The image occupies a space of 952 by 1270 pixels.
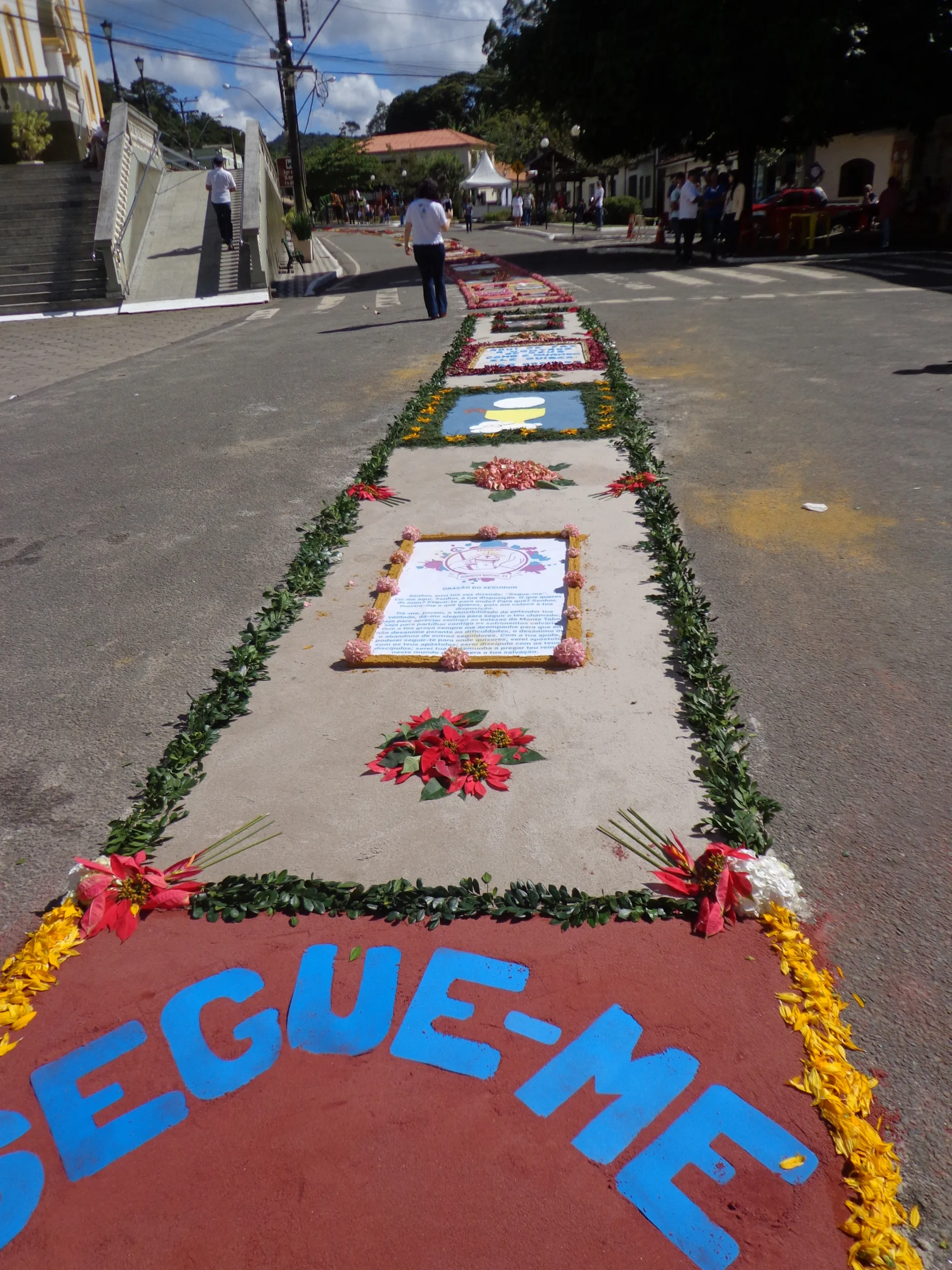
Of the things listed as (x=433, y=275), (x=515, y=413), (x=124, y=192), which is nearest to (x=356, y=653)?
(x=515, y=413)

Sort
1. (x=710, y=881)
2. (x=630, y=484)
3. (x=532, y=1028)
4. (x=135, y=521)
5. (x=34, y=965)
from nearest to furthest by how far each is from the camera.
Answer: (x=532, y=1028)
(x=34, y=965)
(x=710, y=881)
(x=630, y=484)
(x=135, y=521)

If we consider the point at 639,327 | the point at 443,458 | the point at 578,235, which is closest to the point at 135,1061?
Answer: the point at 443,458

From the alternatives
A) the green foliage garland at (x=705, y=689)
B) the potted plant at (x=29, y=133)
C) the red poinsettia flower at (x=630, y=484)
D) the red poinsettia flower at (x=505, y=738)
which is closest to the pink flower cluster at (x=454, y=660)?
the red poinsettia flower at (x=505, y=738)

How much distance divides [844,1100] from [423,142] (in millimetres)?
95560

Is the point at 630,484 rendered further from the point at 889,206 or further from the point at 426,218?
the point at 889,206

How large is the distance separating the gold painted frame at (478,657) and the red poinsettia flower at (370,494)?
98 centimetres

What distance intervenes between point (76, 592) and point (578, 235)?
3222 centimetres

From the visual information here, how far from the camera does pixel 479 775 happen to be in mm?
3414

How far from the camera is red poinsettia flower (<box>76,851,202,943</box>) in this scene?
9.35 feet

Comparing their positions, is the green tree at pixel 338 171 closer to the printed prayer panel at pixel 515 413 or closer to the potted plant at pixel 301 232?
the potted plant at pixel 301 232

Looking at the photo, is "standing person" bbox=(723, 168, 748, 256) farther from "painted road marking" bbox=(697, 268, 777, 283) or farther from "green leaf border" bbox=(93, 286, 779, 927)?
"green leaf border" bbox=(93, 286, 779, 927)

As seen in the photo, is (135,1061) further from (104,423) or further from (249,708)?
(104,423)

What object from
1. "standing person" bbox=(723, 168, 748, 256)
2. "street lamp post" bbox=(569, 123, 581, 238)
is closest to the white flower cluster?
"standing person" bbox=(723, 168, 748, 256)

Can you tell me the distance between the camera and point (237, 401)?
387 inches
